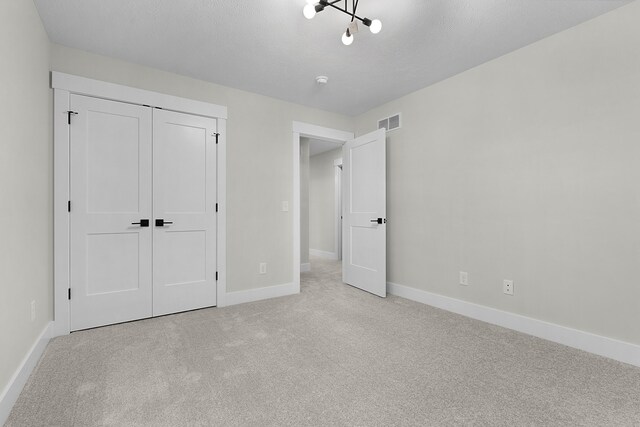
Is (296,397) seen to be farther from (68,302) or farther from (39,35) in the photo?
(39,35)

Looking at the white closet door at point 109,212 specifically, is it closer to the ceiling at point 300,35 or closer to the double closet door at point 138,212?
the double closet door at point 138,212

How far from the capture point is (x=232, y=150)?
3293mm

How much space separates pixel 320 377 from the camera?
1808 millimetres

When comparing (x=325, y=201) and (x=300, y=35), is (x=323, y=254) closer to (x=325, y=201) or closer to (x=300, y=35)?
(x=325, y=201)

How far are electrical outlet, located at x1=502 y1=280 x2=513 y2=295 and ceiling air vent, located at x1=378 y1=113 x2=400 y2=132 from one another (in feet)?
6.91

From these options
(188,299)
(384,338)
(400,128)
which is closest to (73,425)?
(188,299)

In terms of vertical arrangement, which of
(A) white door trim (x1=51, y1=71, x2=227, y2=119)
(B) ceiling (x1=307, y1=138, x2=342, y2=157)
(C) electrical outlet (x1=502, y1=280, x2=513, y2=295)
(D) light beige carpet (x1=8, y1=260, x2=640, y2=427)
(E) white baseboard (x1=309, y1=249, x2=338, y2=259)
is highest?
(B) ceiling (x1=307, y1=138, x2=342, y2=157)

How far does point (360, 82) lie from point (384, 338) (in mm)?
2579

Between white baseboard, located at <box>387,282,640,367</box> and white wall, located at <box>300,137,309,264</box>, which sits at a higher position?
white wall, located at <box>300,137,309,264</box>

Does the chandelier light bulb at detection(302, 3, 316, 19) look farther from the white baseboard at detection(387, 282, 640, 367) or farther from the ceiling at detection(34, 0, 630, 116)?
the white baseboard at detection(387, 282, 640, 367)

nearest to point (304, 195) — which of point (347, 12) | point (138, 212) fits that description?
point (138, 212)

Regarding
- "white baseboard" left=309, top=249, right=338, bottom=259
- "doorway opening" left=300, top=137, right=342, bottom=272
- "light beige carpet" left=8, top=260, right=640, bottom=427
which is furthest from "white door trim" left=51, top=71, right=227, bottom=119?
"white baseboard" left=309, top=249, right=338, bottom=259

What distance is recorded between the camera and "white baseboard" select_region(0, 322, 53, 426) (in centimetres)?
143

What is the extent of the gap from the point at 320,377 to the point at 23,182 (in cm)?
222
